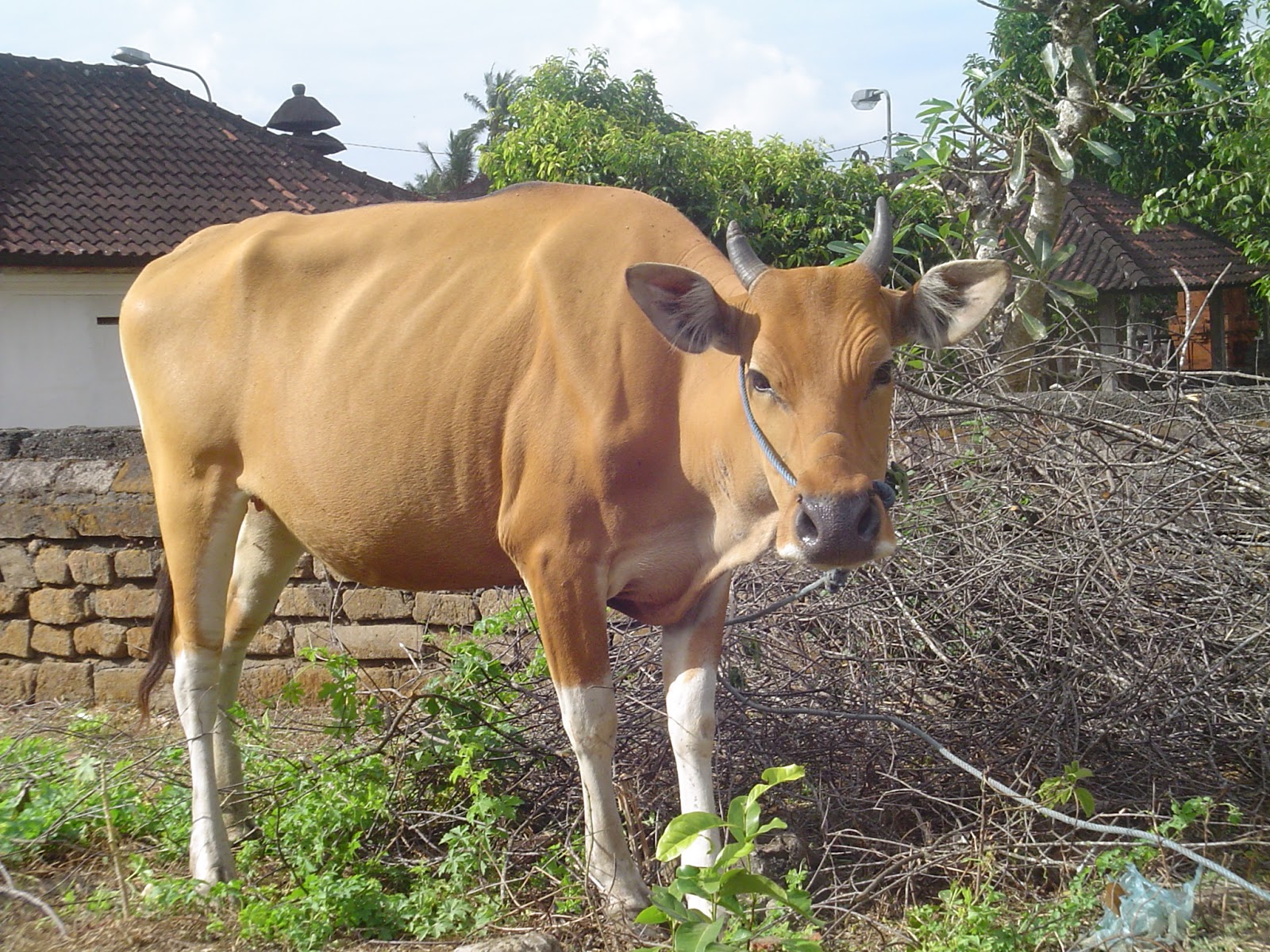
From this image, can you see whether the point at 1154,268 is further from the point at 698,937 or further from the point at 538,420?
the point at 698,937

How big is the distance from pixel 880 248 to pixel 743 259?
40 centimetres

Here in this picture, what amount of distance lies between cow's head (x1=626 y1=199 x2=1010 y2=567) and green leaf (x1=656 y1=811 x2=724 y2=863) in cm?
71

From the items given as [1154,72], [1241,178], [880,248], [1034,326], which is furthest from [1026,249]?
[1154,72]

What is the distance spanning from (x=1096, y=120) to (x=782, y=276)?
13.7 feet

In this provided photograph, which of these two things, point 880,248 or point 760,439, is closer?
point 760,439

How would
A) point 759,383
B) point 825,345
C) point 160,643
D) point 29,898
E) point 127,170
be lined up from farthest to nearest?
1. point 127,170
2. point 160,643
3. point 29,898
4. point 759,383
5. point 825,345

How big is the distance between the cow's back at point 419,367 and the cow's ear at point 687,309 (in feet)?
0.86

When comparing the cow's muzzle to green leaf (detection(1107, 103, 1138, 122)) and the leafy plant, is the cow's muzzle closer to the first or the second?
the leafy plant

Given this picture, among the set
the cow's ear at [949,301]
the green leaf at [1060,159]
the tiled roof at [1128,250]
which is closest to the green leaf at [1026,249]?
the green leaf at [1060,159]

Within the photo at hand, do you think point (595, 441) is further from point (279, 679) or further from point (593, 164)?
point (593, 164)

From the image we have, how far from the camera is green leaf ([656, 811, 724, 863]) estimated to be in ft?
9.62

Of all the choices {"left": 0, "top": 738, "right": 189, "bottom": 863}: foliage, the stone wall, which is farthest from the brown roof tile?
{"left": 0, "top": 738, "right": 189, "bottom": 863}: foliage

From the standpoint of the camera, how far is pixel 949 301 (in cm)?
363

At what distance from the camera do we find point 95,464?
22.5 feet
